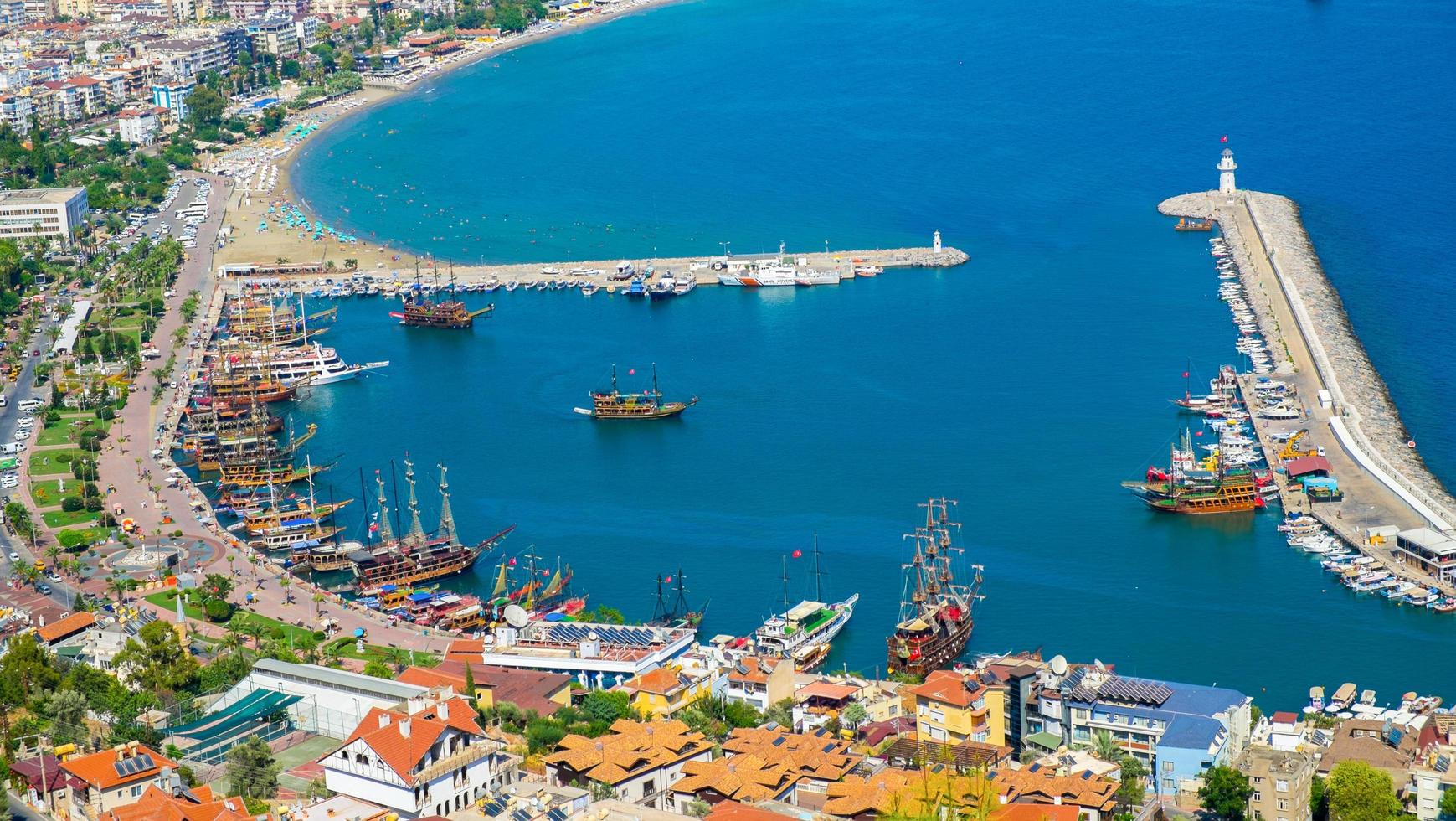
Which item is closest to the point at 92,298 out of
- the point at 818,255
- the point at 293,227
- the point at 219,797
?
the point at 293,227

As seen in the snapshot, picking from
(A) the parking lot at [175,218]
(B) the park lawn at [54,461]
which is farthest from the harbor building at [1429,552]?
(A) the parking lot at [175,218]

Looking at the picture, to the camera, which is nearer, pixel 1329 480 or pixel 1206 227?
pixel 1329 480

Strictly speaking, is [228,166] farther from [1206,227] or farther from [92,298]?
[1206,227]

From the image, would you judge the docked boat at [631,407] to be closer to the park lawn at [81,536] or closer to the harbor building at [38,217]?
the park lawn at [81,536]

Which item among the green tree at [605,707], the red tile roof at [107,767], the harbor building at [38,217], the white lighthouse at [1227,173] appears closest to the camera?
the red tile roof at [107,767]

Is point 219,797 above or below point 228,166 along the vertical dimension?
below

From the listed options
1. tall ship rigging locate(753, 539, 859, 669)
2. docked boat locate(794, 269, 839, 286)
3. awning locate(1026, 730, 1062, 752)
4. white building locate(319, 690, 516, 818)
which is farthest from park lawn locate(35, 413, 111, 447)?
awning locate(1026, 730, 1062, 752)

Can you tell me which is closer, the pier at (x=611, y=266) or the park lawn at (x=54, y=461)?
the park lawn at (x=54, y=461)
